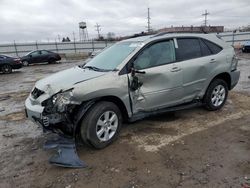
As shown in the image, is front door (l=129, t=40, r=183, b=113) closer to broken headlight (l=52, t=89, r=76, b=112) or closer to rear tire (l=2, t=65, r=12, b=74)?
broken headlight (l=52, t=89, r=76, b=112)

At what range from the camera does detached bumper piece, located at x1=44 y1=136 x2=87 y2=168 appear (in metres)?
3.70

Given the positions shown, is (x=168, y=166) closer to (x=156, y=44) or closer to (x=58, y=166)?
(x=58, y=166)

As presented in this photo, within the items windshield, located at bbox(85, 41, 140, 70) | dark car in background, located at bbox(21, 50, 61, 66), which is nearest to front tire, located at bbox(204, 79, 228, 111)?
windshield, located at bbox(85, 41, 140, 70)

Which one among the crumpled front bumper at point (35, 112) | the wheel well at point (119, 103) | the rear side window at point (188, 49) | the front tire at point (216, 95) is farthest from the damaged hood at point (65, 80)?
the front tire at point (216, 95)

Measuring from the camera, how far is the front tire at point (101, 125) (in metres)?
3.96

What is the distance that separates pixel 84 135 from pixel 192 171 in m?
1.62

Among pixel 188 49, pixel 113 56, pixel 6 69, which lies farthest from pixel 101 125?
pixel 6 69

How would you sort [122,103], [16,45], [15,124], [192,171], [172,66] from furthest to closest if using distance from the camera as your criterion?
[16,45]
[15,124]
[172,66]
[122,103]
[192,171]

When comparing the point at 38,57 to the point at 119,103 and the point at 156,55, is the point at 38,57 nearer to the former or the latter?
the point at 156,55

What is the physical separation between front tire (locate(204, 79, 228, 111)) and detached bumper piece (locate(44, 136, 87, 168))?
3.15 meters

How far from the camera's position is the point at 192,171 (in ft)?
11.4

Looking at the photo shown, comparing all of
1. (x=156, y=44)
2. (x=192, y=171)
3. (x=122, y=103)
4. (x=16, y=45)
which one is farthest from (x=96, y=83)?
(x=16, y=45)

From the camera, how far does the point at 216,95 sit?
5.85m

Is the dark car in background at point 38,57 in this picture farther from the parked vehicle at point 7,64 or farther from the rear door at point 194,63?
the rear door at point 194,63
